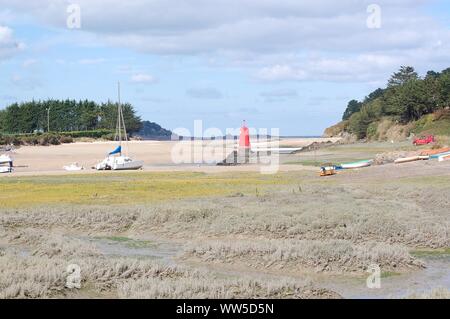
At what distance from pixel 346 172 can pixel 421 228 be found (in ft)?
71.1

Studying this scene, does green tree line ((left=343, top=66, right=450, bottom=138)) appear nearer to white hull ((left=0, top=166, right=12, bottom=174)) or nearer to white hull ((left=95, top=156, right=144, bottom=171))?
white hull ((left=95, top=156, right=144, bottom=171))

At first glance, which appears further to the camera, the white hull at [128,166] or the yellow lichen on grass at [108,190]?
the white hull at [128,166]

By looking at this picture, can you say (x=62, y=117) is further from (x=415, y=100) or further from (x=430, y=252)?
(x=430, y=252)

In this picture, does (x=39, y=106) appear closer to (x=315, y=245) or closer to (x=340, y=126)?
(x=340, y=126)

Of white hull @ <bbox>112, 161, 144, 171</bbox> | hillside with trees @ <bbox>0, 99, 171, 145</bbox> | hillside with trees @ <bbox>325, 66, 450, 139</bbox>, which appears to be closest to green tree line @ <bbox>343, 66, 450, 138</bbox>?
hillside with trees @ <bbox>325, 66, 450, 139</bbox>

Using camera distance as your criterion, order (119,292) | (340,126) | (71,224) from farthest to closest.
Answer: (340,126) < (71,224) < (119,292)

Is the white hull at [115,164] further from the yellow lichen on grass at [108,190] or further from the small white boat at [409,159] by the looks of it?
the small white boat at [409,159]

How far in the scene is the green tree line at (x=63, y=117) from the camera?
138 m

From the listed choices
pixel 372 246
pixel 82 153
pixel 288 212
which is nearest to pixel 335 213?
pixel 288 212

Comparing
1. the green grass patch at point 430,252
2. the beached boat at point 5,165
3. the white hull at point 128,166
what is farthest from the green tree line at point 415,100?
the green grass patch at point 430,252

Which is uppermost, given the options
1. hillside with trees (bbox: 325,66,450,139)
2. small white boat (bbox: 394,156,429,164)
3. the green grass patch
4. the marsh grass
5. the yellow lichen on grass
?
hillside with trees (bbox: 325,66,450,139)

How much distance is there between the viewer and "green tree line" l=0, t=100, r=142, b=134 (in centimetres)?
13812

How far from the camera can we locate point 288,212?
20.7 meters

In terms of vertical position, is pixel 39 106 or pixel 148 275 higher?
pixel 39 106
